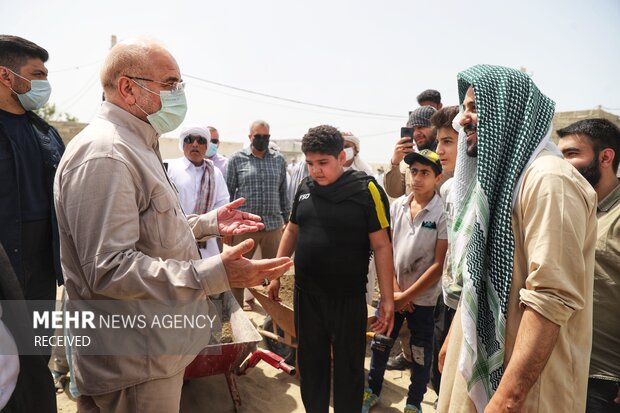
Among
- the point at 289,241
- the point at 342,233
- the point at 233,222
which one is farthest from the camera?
the point at 289,241

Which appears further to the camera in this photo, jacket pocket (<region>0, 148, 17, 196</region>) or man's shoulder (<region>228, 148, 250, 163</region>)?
man's shoulder (<region>228, 148, 250, 163</region>)

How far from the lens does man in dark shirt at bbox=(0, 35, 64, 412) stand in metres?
2.83

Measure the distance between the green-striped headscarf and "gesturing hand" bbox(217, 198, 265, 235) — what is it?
1198 mm

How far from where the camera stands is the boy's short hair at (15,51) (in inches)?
117

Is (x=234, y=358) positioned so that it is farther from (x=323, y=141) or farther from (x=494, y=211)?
(x=494, y=211)

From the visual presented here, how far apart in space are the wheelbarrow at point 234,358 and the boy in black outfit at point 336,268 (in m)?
0.50

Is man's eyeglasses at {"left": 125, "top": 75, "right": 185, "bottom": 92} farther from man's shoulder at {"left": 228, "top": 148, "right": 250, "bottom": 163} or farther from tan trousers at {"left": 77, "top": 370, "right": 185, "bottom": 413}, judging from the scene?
man's shoulder at {"left": 228, "top": 148, "right": 250, "bottom": 163}

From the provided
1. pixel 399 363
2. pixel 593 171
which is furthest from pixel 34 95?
pixel 399 363

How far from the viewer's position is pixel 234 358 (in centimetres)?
331

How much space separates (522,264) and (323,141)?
1727mm

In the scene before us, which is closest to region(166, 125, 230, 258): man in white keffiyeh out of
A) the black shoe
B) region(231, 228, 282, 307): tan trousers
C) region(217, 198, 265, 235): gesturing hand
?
region(231, 228, 282, 307): tan trousers

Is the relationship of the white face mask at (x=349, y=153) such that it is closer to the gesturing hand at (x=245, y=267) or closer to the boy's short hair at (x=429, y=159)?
the boy's short hair at (x=429, y=159)

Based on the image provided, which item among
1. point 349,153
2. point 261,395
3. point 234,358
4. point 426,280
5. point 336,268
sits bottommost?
point 261,395

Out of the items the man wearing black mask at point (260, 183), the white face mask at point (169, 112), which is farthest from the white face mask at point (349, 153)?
the white face mask at point (169, 112)
